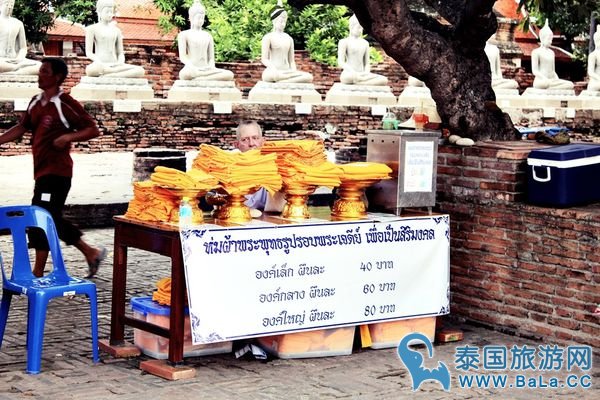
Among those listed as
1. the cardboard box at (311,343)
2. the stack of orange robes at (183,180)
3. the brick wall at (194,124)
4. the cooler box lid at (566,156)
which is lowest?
the cardboard box at (311,343)

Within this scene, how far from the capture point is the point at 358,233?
6.58m

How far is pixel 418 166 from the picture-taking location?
22.9 feet

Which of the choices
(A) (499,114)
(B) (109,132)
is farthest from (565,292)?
(B) (109,132)

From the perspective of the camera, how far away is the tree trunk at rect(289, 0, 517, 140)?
7.84 metres

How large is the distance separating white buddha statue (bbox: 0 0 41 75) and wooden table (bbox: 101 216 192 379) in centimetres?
1256

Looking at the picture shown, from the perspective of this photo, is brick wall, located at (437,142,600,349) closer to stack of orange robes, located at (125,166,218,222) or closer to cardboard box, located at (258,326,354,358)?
cardboard box, located at (258,326,354,358)

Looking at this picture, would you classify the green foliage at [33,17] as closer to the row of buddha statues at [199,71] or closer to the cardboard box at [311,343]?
the row of buddha statues at [199,71]

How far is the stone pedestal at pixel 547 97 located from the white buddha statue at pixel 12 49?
1112 centimetres

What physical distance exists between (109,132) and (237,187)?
12.3 meters

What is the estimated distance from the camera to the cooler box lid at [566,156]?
7059 millimetres

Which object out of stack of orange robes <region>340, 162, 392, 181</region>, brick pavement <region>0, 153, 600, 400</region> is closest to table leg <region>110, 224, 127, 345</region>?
brick pavement <region>0, 153, 600, 400</region>

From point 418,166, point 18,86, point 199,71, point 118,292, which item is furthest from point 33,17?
point 118,292

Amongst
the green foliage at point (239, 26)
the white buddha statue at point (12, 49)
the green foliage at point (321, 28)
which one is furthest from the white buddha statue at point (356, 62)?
the white buddha statue at point (12, 49)

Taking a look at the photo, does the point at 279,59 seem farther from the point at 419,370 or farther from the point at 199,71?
the point at 419,370
